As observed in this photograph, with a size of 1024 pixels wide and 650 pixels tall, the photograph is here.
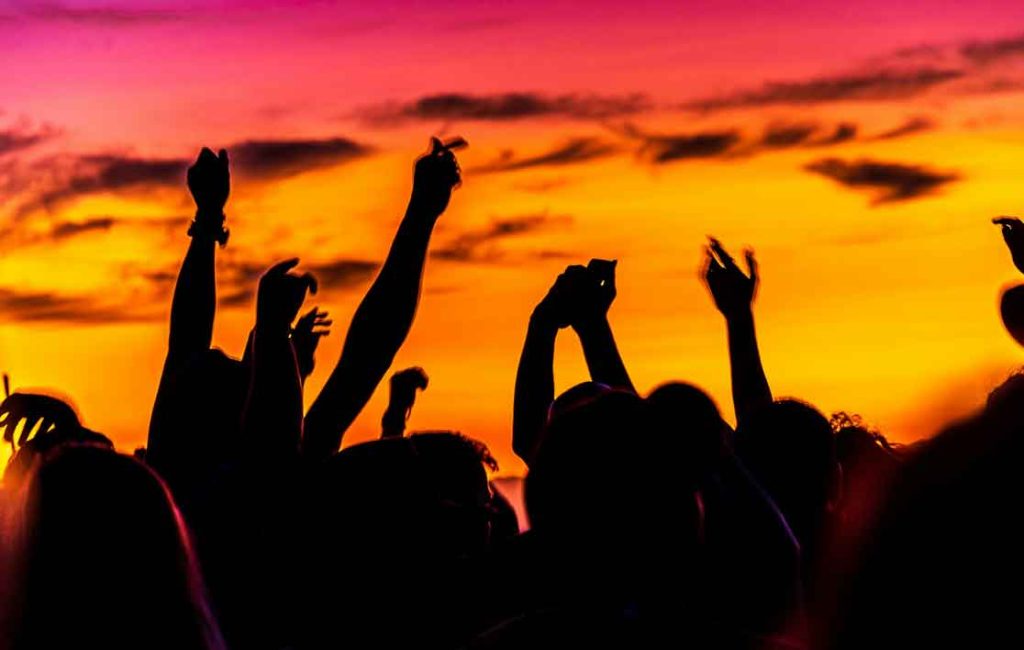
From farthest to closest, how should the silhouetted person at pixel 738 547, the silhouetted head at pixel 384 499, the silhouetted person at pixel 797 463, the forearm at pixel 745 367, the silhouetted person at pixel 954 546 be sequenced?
the forearm at pixel 745 367
the silhouetted person at pixel 797 463
the silhouetted person at pixel 738 547
the silhouetted head at pixel 384 499
the silhouetted person at pixel 954 546

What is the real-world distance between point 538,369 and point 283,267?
1482mm

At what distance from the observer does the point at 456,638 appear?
4.25 m

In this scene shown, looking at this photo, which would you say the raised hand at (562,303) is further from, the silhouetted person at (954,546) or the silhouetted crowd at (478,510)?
the silhouetted person at (954,546)

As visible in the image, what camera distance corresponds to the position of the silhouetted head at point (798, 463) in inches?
204

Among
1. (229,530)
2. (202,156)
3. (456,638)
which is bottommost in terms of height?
(456,638)

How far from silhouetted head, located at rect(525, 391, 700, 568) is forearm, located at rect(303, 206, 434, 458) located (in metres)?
1.52

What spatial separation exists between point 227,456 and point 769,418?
1891mm

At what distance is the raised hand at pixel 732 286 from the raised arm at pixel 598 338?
1004mm

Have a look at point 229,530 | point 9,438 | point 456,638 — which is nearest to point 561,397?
point 456,638

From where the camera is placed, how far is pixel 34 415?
5258 mm

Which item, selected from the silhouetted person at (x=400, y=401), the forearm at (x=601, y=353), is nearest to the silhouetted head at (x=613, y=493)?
the forearm at (x=601, y=353)

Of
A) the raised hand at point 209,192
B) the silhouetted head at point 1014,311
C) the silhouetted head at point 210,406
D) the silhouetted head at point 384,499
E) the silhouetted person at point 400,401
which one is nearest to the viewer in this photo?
the silhouetted head at point 384,499

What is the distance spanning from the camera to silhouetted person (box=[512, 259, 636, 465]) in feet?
18.7

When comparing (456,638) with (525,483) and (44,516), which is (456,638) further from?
(44,516)
